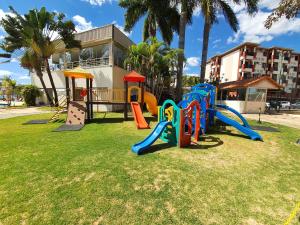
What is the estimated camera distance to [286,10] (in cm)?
620

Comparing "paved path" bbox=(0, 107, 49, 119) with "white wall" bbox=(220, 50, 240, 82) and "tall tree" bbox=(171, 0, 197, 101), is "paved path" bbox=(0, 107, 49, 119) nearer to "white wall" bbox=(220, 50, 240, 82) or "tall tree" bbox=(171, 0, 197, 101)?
"tall tree" bbox=(171, 0, 197, 101)

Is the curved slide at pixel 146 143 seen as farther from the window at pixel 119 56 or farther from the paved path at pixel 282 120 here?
the window at pixel 119 56

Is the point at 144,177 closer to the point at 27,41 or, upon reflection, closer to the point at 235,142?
the point at 235,142

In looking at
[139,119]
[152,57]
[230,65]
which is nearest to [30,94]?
[152,57]

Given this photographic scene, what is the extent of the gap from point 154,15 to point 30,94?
703 inches

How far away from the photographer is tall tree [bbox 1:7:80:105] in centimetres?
1594

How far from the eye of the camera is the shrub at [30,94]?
2072 cm

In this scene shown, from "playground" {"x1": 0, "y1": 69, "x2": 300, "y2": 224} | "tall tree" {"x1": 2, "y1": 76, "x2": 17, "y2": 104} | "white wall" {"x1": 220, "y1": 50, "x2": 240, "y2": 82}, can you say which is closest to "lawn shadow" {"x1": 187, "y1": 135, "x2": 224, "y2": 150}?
"playground" {"x1": 0, "y1": 69, "x2": 300, "y2": 224}

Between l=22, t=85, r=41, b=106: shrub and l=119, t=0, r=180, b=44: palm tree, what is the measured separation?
14.0m

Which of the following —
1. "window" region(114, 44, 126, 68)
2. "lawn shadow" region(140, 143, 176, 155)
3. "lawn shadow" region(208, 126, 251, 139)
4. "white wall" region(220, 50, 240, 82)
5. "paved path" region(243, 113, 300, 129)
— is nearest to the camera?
"lawn shadow" region(140, 143, 176, 155)

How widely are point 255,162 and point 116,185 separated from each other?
4.06 m

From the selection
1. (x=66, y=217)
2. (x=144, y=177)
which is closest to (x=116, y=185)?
(x=144, y=177)

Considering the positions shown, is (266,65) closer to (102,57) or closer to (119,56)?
(119,56)

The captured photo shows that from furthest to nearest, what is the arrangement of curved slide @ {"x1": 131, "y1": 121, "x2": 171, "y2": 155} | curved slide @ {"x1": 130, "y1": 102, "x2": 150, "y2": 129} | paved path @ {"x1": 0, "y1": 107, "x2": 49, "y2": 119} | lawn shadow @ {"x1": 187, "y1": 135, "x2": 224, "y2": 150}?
paved path @ {"x1": 0, "y1": 107, "x2": 49, "y2": 119}, curved slide @ {"x1": 130, "y1": 102, "x2": 150, "y2": 129}, lawn shadow @ {"x1": 187, "y1": 135, "x2": 224, "y2": 150}, curved slide @ {"x1": 131, "y1": 121, "x2": 171, "y2": 155}
